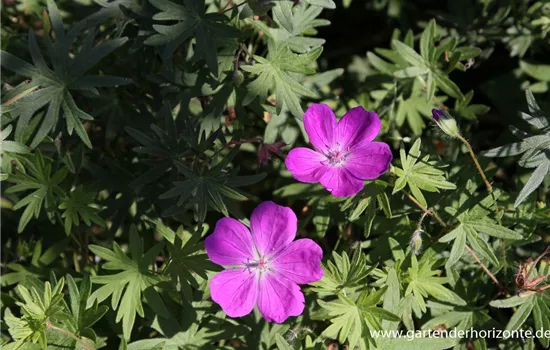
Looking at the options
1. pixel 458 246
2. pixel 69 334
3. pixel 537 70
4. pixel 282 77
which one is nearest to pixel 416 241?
pixel 458 246

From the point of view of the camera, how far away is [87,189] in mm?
2555

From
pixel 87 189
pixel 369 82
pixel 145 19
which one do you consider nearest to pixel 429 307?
pixel 369 82

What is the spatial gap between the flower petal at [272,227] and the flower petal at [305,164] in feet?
0.42

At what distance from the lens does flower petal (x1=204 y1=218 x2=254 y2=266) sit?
2084mm

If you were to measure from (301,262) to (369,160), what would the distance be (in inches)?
16.0

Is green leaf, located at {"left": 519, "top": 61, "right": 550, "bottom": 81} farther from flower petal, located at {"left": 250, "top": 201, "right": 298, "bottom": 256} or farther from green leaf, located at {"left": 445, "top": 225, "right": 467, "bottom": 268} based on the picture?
flower petal, located at {"left": 250, "top": 201, "right": 298, "bottom": 256}

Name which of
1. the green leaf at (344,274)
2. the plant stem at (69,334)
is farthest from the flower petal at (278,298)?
the plant stem at (69,334)

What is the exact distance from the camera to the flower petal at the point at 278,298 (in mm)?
2062

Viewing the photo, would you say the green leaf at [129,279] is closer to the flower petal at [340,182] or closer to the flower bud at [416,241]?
the flower petal at [340,182]

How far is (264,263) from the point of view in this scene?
218 cm

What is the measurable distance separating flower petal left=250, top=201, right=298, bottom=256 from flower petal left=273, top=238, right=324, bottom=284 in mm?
31

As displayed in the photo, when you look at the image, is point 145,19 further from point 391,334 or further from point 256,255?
point 391,334

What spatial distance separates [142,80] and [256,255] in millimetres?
1017

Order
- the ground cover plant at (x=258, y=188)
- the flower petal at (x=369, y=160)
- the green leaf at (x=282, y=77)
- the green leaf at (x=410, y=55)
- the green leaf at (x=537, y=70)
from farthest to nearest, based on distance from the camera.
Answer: the green leaf at (x=537, y=70) < the green leaf at (x=410, y=55) < the green leaf at (x=282, y=77) < the ground cover plant at (x=258, y=188) < the flower petal at (x=369, y=160)
